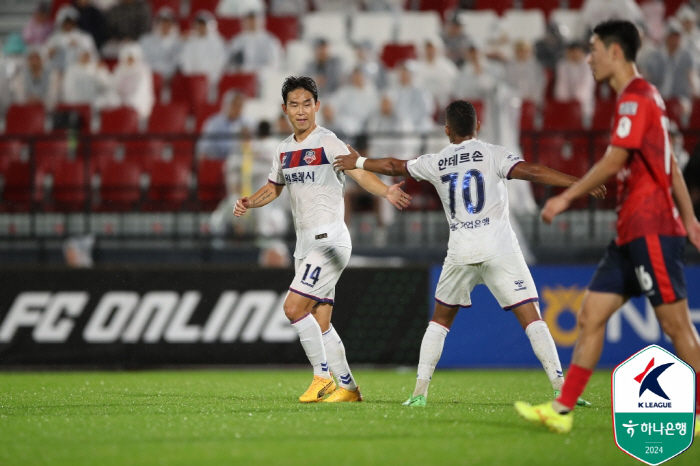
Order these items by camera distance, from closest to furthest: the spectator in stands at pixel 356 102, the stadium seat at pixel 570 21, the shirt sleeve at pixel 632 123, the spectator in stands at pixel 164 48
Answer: the shirt sleeve at pixel 632 123
the spectator in stands at pixel 356 102
the stadium seat at pixel 570 21
the spectator in stands at pixel 164 48

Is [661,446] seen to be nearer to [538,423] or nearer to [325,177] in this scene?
[538,423]

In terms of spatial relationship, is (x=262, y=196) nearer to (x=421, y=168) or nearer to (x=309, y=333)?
(x=309, y=333)

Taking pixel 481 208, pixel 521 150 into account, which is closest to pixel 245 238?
pixel 521 150

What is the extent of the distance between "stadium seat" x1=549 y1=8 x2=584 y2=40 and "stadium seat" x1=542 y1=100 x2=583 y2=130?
2.14 meters

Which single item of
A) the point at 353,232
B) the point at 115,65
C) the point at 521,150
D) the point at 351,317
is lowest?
the point at 351,317

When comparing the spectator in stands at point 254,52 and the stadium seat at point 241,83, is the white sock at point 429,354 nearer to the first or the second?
the stadium seat at point 241,83

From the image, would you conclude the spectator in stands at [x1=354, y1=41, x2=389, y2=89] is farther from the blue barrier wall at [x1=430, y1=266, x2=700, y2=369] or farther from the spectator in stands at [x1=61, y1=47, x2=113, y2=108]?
the blue barrier wall at [x1=430, y1=266, x2=700, y2=369]

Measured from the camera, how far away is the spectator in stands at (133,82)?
15203mm

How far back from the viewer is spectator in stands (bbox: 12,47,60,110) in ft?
50.8

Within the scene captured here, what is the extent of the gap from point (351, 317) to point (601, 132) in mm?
4001

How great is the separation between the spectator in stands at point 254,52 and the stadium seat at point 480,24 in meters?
3.27

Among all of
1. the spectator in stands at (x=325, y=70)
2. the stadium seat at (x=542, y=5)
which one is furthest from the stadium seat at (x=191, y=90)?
the stadium seat at (x=542, y=5)

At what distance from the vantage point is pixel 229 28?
17188mm

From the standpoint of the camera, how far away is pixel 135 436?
5.32 metres
